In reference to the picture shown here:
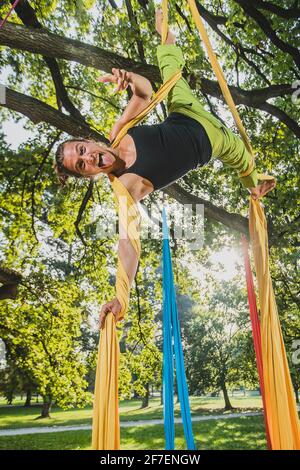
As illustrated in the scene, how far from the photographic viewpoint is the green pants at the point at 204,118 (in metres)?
2.19

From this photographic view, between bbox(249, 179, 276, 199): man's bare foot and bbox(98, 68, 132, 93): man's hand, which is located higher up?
bbox(98, 68, 132, 93): man's hand

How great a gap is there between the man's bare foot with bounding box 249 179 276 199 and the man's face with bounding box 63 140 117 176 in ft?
3.68

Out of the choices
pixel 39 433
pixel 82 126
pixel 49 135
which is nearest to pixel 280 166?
pixel 82 126

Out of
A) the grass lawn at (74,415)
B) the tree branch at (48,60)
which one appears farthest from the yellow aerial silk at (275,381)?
the grass lawn at (74,415)

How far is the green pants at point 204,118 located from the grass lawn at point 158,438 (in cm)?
819

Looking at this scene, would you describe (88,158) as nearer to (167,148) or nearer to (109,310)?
(167,148)

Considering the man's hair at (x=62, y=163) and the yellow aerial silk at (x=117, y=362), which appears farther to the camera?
the man's hair at (x=62, y=163)

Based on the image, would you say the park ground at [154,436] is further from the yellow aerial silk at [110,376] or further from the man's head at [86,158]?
the man's head at [86,158]

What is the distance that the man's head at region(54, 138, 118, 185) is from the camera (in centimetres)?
191

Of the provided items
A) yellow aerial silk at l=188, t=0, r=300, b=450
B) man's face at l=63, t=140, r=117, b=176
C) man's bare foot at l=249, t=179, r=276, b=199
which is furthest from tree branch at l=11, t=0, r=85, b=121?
yellow aerial silk at l=188, t=0, r=300, b=450

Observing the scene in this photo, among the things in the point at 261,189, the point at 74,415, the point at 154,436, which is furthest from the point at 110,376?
the point at 74,415

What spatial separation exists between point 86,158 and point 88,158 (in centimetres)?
1

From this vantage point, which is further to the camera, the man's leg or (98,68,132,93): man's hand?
the man's leg

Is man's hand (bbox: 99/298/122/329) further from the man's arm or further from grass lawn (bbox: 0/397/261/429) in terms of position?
grass lawn (bbox: 0/397/261/429)
